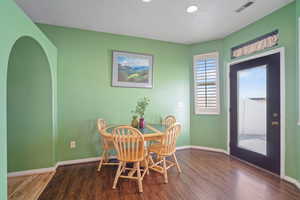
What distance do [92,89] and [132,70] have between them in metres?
0.96

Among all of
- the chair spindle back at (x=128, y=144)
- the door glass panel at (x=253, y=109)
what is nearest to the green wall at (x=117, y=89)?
the door glass panel at (x=253, y=109)

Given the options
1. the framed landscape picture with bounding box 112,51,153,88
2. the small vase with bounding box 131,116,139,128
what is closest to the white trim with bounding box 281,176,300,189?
the small vase with bounding box 131,116,139,128

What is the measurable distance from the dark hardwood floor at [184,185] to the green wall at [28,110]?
1.86ft

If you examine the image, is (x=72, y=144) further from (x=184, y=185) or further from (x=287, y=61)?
(x=287, y=61)

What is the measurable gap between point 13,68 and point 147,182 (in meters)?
2.84

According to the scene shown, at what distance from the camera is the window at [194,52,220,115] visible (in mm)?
3471

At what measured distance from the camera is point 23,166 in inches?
92.4

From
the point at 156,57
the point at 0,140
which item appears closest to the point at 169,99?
the point at 156,57

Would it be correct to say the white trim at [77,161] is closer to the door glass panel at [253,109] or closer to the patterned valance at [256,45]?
the door glass panel at [253,109]

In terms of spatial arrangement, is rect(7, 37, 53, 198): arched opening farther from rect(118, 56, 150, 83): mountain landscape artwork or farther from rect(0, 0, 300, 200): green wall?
rect(118, 56, 150, 83): mountain landscape artwork

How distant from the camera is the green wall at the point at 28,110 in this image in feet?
7.62

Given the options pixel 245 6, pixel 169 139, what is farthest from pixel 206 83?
pixel 169 139

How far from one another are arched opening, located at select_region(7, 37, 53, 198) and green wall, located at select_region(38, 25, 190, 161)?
31cm

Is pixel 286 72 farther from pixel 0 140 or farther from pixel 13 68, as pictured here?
pixel 13 68
